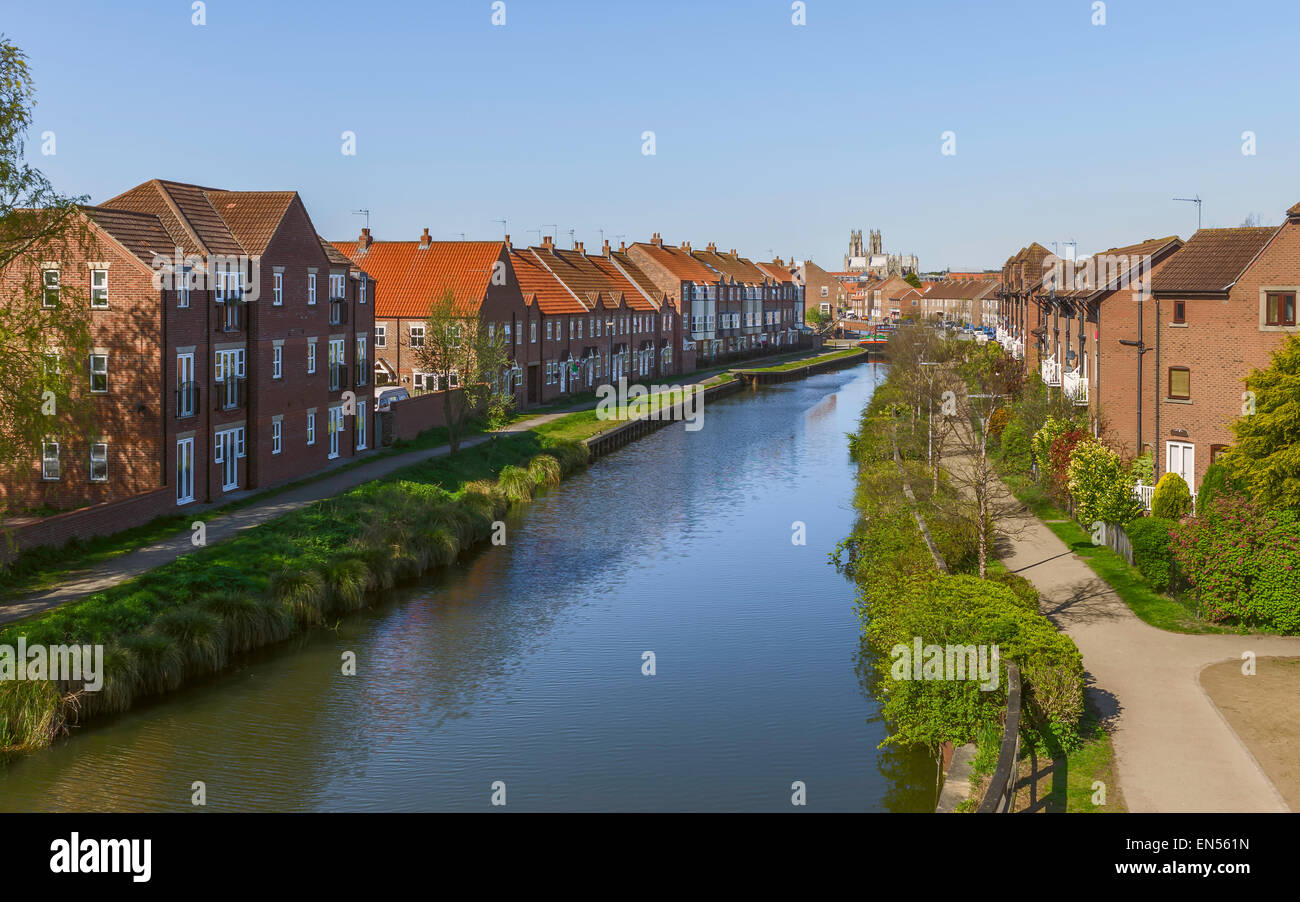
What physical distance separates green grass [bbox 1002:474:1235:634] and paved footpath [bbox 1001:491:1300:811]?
0.92ft

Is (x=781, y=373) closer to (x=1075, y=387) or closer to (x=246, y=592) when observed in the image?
(x=1075, y=387)

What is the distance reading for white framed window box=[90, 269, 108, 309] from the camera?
32.0m

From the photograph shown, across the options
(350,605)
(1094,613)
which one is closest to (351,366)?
(350,605)

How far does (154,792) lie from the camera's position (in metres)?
17.8

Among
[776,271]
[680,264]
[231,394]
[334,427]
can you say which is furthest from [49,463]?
[776,271]

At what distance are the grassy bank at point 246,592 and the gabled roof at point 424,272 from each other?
69.5ft

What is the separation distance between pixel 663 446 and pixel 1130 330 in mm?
27410

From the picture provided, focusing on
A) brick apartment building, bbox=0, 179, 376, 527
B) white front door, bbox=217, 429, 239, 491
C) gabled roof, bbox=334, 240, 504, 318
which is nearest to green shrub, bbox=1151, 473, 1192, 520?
brick apartment building, bbox=0, 179, 376, 527

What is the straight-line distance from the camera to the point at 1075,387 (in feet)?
147

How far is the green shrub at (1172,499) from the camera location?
1180 inches

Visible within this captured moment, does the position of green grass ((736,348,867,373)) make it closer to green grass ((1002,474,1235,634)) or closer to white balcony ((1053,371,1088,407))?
white balcony ((1053,371,1088,407))

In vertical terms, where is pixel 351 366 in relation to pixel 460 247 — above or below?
below

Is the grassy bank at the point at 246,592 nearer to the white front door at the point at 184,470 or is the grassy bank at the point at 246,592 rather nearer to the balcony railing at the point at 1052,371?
the white front door at the point at 184,470

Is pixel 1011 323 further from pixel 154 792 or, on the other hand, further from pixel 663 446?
pixel 154 792
